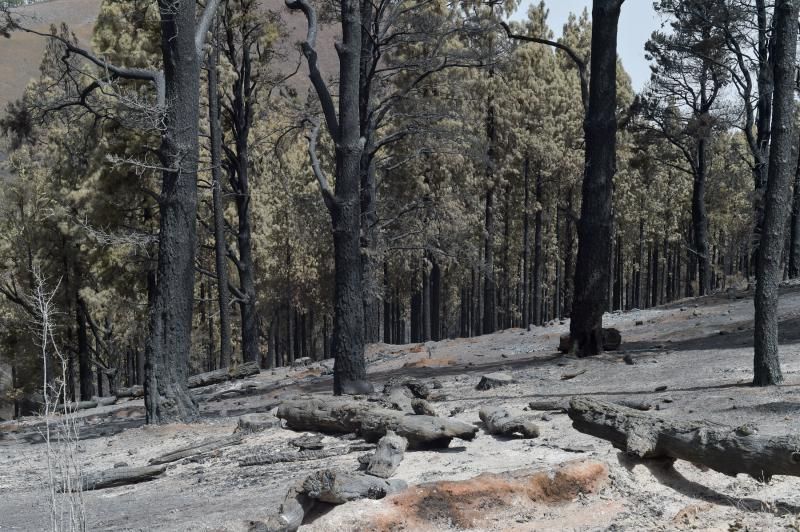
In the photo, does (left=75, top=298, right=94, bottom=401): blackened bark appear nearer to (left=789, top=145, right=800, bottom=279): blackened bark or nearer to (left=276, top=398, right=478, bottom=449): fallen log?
(left=276, top=398, right=478, bottom=449): fallen log

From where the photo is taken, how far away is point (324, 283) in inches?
1463

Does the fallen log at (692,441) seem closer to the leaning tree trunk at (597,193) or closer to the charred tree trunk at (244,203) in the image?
the leaning tree trunk at (597,193)

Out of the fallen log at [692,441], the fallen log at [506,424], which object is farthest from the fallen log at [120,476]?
the fallen log at [692,441]

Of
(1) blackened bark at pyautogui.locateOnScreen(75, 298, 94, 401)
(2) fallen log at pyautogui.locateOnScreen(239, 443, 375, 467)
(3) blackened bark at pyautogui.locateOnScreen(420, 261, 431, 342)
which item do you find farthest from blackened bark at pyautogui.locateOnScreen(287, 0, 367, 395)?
(1) blackened bark at pyautogui.locateOnScreen(75, 298, 94, 401)

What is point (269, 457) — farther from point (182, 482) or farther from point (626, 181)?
point (626, 181)

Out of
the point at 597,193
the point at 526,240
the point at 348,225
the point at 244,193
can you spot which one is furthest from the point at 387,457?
the point at 526,240

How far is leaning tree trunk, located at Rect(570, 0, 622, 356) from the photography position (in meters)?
11.9

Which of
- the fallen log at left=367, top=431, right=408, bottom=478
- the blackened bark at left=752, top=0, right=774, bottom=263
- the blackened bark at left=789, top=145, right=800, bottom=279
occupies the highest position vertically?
the blackened bark at left=752, top=0, right=774, bottom=263

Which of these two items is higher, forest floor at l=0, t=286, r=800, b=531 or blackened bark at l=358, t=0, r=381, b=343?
blackened bark at l=358, t=0, r=381, b=343

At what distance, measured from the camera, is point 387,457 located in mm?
5941

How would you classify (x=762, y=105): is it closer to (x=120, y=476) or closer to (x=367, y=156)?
(x=367, y=156)

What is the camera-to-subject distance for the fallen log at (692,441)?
16.7ft

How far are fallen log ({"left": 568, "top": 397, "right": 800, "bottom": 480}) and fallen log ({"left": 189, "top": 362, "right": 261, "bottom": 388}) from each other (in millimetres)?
11802

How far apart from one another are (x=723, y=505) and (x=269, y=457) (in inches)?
154
